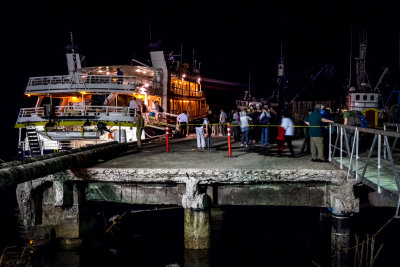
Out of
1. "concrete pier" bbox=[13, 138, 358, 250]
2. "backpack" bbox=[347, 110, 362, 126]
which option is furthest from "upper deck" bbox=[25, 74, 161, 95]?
"backpack" bbox=[347, 110, 362, 126]

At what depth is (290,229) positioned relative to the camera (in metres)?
10.1

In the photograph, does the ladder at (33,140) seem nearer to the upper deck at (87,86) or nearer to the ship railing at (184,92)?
the upper deck at (87,86)

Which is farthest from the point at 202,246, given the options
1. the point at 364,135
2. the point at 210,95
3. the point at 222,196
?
the point at 210,95

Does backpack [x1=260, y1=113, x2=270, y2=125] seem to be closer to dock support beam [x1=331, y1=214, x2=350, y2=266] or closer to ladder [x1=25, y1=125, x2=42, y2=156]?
dock support beam [x1=331, y1=214, x2=350, y2=266]

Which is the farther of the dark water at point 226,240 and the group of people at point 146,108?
the group of people at point 146,108

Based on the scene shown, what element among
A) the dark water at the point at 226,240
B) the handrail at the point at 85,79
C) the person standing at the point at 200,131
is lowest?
the dark water at the point at 226,240

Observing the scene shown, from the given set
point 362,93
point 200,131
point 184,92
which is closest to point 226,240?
point 200,131

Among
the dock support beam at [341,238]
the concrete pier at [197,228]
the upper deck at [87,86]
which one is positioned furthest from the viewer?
the upper deck at [87,86]

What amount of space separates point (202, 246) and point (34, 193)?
13.9 feet

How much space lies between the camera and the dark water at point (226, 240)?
25.0ft

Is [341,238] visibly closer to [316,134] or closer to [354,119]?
[316,134]

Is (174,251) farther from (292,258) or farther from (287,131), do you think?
(287,131)

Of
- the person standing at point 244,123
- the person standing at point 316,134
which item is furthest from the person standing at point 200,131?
the person standing at point 316,134

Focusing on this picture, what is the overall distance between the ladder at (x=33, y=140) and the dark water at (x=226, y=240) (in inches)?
300
